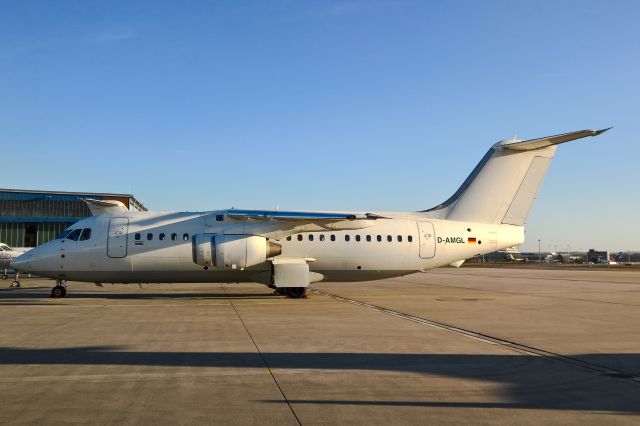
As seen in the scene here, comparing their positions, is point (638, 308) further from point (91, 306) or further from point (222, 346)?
point (91, 306)

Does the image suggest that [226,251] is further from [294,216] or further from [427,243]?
[427,243]

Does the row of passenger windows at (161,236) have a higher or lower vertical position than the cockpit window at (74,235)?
lower

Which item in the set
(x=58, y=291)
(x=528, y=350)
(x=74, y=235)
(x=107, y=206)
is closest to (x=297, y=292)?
(x=74, y=235)

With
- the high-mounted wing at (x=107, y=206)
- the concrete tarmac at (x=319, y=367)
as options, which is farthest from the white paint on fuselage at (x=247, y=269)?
the high-mounted wing at (x=107, y=206)

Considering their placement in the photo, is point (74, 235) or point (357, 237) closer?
point (74, 235)

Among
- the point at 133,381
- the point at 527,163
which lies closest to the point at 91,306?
the point at 133,381

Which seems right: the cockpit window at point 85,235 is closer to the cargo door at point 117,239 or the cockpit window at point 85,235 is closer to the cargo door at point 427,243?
the cargo door at point 117,239

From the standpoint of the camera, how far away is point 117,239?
2016 centimetres

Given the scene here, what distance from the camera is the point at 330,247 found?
70.5ft

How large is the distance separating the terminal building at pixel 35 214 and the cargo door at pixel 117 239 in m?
30.4

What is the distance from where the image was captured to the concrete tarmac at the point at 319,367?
5.79 metres

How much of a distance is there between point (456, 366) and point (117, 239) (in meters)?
15.4

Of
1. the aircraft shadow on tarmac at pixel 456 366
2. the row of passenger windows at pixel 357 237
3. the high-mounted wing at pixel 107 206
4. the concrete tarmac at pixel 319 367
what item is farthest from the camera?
the high-mounted wing at pixel 107 206

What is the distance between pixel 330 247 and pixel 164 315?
8.20 metres
